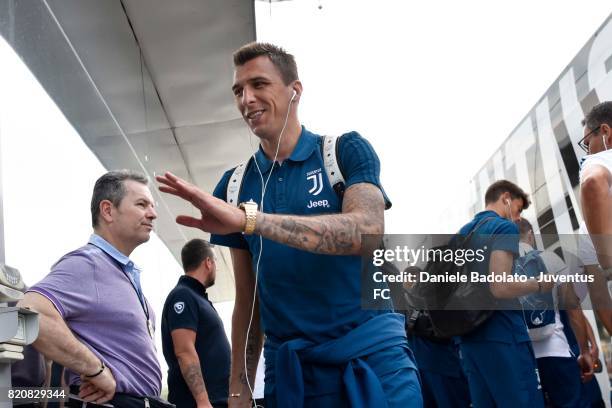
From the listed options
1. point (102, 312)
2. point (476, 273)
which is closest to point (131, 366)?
point (102, 312)

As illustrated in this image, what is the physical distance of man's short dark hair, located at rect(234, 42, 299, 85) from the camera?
8.23 ft

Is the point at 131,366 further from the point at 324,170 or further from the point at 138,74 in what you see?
the point at 138,74

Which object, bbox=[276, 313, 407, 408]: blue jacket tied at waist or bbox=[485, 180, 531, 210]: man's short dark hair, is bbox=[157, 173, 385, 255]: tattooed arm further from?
bbox=[485, 180, 531, 210]: man's short dark hair

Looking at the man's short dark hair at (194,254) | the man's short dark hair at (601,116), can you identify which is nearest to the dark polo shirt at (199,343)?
the man's short dark hair at (194,254)

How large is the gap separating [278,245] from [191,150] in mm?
6446

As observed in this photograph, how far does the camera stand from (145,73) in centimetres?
658

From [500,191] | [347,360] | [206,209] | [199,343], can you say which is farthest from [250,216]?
[500,191]

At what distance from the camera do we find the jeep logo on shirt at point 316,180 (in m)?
2.33

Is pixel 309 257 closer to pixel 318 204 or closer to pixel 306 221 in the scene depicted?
pixel 318 204

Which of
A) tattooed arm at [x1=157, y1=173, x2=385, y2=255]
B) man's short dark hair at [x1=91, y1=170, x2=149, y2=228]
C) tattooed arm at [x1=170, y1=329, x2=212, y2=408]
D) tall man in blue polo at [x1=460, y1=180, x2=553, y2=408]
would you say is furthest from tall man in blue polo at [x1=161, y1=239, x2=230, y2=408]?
tattooed arm at [x1=157, y1=173, x2=385, y2=255]

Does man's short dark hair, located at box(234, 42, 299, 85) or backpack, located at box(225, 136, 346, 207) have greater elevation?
man's short dark hair, located at box(234, 42, 299, 85)

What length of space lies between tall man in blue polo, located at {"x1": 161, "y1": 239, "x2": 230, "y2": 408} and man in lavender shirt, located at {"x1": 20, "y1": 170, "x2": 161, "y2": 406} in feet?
3.54

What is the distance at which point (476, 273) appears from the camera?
479cm

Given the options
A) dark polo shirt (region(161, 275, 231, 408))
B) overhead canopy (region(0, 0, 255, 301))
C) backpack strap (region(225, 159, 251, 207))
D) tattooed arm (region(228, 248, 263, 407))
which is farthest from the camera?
dark polo shirt (region(161, 275, 231, 408))
